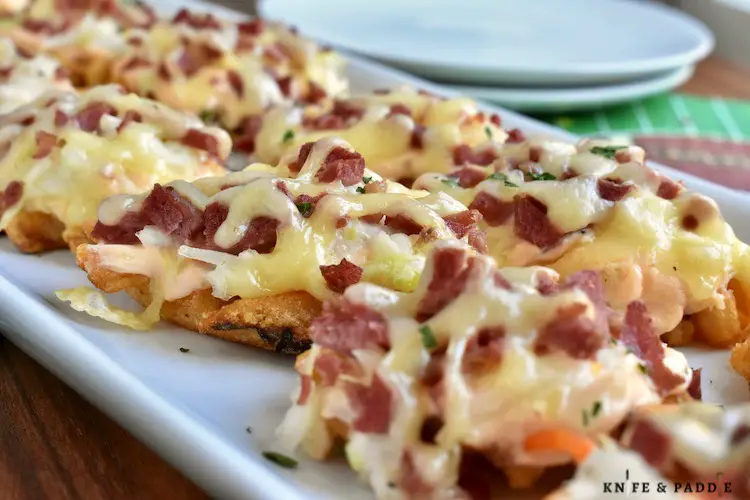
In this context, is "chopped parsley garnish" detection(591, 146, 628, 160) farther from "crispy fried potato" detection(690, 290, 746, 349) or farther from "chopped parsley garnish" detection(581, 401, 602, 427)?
"chopped parsley garnish" detection(581, 401, 602, 427)

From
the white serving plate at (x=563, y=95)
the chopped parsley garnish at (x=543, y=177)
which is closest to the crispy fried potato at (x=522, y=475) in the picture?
the chopped parsley garnish at (x=543, y=177)

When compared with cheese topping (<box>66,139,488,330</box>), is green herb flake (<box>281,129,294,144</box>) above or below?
below

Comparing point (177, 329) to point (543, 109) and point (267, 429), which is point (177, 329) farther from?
point (543, 109)

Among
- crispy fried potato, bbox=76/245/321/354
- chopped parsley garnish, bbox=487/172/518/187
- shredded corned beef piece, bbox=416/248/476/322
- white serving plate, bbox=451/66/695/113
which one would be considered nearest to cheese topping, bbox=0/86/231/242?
crispy fried potato, bbox=76/245/321/354

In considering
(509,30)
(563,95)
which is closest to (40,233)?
(563,95)

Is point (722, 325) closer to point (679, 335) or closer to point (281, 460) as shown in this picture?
point (679, 335)

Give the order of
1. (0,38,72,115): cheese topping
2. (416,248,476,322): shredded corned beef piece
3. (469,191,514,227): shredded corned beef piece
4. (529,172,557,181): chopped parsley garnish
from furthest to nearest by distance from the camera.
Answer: (0,38,72,115): cheese topping
(529,172,557,181): chopped parsley garnish
(469,191,514,227): shredded corned beef piece
(416,248,476,322): shredded corned beef piece

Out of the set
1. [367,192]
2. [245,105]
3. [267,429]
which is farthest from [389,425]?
[245,105]
